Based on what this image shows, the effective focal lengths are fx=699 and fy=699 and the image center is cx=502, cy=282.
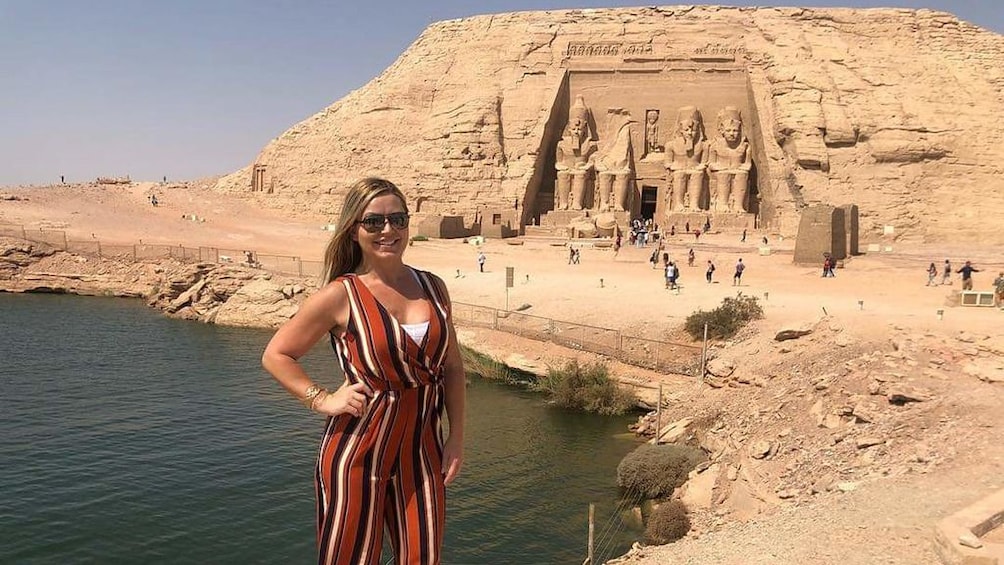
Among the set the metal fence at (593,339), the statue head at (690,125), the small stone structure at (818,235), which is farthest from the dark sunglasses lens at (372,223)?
the statue head at (690,125)

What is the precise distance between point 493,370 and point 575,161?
955 inches

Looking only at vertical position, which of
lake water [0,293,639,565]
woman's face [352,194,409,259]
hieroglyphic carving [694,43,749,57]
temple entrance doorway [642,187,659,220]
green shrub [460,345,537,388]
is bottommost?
lake water [0,293,639,565]

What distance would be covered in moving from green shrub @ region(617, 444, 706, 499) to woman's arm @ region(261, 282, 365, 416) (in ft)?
29.8

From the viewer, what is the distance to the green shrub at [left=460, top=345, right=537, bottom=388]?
16672mm

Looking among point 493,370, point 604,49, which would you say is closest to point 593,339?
point 493,370

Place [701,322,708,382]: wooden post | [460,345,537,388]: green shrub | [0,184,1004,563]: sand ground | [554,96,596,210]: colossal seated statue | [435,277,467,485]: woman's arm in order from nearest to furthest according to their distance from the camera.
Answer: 1. [435,277,467,485]: woman's arm
2. [0,184,1004,563]: sand ground
3. [701,322,708,382]: wooden post
4. [460,345,537,388]: green shrub
5. [554,96,596,210]: colossal seated statue

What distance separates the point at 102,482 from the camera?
10562 millimetres

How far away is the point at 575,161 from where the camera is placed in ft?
129

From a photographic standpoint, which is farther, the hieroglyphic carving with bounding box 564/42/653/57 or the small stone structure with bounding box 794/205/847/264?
the hieroglyphic carving with bounding box 564/42/653/57

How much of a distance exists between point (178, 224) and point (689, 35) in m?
29.9

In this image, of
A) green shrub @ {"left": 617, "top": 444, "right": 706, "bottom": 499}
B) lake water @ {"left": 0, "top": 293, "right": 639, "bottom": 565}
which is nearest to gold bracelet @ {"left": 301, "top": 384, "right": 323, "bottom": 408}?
lake water @ {"left": 0, "top": 293, "right": 639, "bottom": 565}

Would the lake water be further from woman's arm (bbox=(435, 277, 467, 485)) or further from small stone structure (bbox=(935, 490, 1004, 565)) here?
woman's arm (bbox=(435, 277, 467, 485))

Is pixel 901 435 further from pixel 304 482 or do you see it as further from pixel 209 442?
pixel 209 442

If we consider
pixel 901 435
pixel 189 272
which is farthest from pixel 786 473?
pixel 189 272
